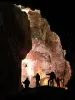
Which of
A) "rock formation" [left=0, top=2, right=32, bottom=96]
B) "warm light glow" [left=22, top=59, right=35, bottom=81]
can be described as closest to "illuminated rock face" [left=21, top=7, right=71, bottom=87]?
"warm light glow" [left=22, top=59, right=35, bottom=81]

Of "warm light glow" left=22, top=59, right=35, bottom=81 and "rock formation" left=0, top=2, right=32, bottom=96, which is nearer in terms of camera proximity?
"rock formation" left=0, top=2, right=32, bottom=96

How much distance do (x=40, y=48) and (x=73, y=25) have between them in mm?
25853

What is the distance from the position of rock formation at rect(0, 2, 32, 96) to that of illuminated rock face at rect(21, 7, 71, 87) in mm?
12244

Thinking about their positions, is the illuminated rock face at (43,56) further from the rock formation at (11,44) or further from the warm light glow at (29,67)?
the rock formation at (11,44)

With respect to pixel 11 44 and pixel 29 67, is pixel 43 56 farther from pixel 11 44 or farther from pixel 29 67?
pixel 11 44

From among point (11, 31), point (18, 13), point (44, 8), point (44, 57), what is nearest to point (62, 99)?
point (44, 8)

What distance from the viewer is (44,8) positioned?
9.51 meters

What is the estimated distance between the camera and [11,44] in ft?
66.2

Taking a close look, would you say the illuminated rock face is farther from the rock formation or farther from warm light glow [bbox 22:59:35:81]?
the rock formation

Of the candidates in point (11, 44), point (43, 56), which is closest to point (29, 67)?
point (43, 56)

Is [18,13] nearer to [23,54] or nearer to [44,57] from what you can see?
[23,54]

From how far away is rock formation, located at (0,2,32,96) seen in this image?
1811 cm

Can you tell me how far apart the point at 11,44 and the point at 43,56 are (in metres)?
15.8

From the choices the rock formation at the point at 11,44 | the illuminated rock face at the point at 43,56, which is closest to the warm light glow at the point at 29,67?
the illuminated rock face at the point at 43,56
